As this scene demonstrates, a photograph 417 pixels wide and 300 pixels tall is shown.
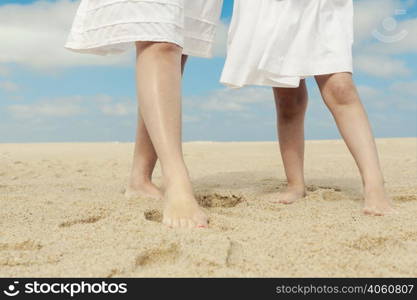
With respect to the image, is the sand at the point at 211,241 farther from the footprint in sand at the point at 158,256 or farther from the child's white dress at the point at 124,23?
the child's white dress at the point at 124,23

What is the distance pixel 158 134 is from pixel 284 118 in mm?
1014

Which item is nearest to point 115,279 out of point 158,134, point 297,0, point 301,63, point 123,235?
point 123,235

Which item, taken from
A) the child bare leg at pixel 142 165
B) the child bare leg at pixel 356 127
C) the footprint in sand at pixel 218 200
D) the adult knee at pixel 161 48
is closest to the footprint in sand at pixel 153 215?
the footprint in sand at pixel 218 200

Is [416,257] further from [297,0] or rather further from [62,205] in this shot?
[62,205]

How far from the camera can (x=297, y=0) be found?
2.22 meters

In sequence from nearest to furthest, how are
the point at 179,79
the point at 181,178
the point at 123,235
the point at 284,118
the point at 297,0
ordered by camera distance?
1. the point at 123,235
2. the point at 181,178
3. the point at 179,79
4. the point at 297,0
5. the point at 284,118

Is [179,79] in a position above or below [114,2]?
below

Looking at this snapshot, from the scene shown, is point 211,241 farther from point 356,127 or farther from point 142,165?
point 142,165

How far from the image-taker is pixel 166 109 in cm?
193

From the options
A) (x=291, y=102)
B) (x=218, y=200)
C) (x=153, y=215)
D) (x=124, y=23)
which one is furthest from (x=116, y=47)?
(x=291, y=102)

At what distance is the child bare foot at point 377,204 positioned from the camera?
208 centimetres

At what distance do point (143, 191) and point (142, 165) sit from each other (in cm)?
15

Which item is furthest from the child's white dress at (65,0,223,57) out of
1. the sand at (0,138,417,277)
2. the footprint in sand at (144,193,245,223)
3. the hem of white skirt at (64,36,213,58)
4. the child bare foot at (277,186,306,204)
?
the child bare foot at (277,186,306,204)

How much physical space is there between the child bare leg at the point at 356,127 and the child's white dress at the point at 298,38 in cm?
7
